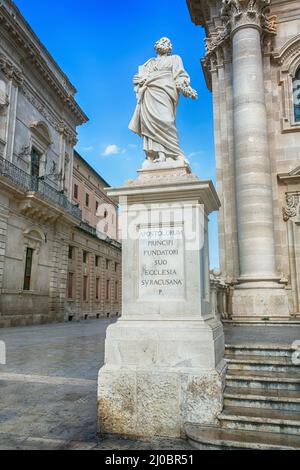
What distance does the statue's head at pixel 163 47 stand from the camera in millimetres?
5208

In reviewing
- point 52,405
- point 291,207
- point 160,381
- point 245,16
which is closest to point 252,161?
point 291,207

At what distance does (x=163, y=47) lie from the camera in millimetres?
5207

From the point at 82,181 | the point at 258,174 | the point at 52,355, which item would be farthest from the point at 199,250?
the point at 82,181

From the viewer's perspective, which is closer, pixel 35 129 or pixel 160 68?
pixel 160 68

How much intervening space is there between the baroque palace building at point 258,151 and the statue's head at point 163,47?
773 centimetres

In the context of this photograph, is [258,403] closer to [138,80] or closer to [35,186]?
[138,80]

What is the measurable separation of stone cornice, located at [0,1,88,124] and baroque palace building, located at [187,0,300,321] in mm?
12222

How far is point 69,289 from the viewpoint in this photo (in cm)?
3136

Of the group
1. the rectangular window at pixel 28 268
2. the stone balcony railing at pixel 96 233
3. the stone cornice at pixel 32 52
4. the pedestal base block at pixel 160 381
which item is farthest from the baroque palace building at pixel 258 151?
the stone balcony railing at pixel 96 233

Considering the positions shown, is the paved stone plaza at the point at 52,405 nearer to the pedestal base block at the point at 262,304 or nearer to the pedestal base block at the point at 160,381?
the pedestal base block at the point at 160,381

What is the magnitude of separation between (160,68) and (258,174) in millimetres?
7992
